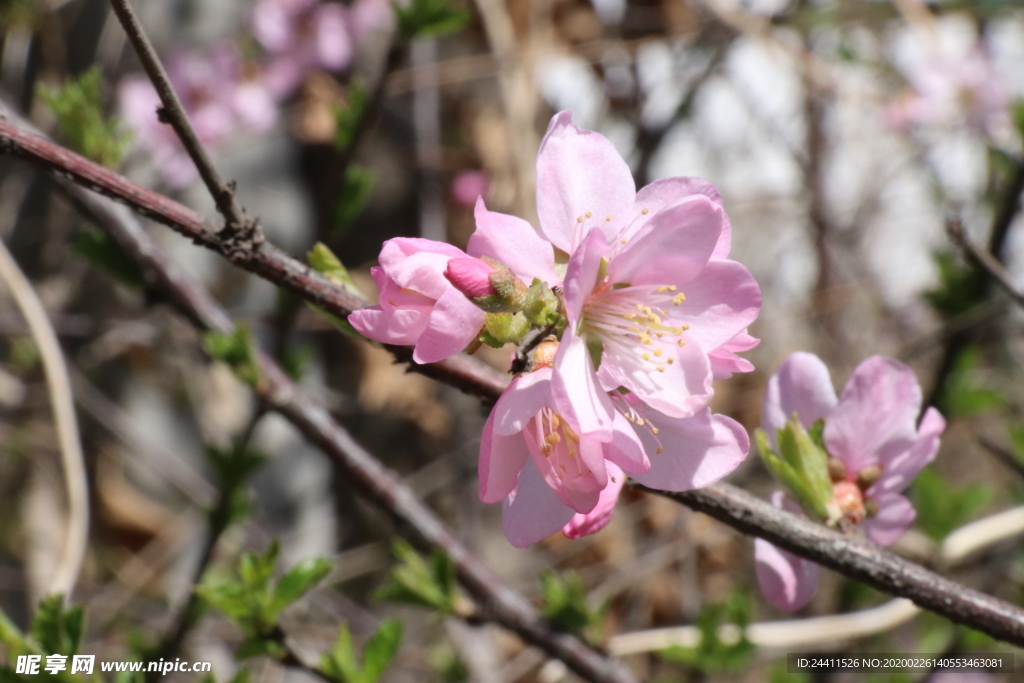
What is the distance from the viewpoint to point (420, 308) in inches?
29.6

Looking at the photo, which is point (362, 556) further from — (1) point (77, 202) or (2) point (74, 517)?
(1) point (77, 202)

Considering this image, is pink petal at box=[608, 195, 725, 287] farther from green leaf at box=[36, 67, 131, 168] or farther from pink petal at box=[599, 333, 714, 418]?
green leaf at box=[36, 67, 131, 168]

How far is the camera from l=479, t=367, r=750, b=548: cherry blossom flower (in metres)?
0.71

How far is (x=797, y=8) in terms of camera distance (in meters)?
3.48

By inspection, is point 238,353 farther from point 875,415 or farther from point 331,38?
point 331,38

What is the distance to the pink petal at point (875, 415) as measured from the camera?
1.07 meters

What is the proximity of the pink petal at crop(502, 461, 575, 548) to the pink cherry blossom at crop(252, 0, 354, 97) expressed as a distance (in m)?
3.07

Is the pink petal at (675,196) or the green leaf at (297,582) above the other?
the pink petal at (675,196)

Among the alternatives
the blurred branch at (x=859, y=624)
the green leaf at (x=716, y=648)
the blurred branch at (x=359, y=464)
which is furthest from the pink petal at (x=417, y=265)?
the green leaf at (x=716, y=648)

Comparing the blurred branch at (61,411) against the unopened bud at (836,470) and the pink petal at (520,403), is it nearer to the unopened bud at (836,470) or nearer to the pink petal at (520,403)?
the pink petal at (520,403)

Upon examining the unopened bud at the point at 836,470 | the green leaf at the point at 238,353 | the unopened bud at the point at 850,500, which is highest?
the green leaf at the point at 238,353

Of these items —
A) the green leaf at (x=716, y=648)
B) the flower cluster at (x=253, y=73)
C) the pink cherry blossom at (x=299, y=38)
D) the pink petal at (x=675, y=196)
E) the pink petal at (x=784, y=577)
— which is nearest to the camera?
the pink petal at (x=675, y=196)

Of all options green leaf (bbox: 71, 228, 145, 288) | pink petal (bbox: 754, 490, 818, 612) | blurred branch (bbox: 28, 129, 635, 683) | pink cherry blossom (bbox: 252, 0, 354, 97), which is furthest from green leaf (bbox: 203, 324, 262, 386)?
pink cherry blossom (bbox: 252, 0, 354, 97)

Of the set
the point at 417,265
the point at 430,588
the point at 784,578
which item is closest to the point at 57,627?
the point at 430,588
